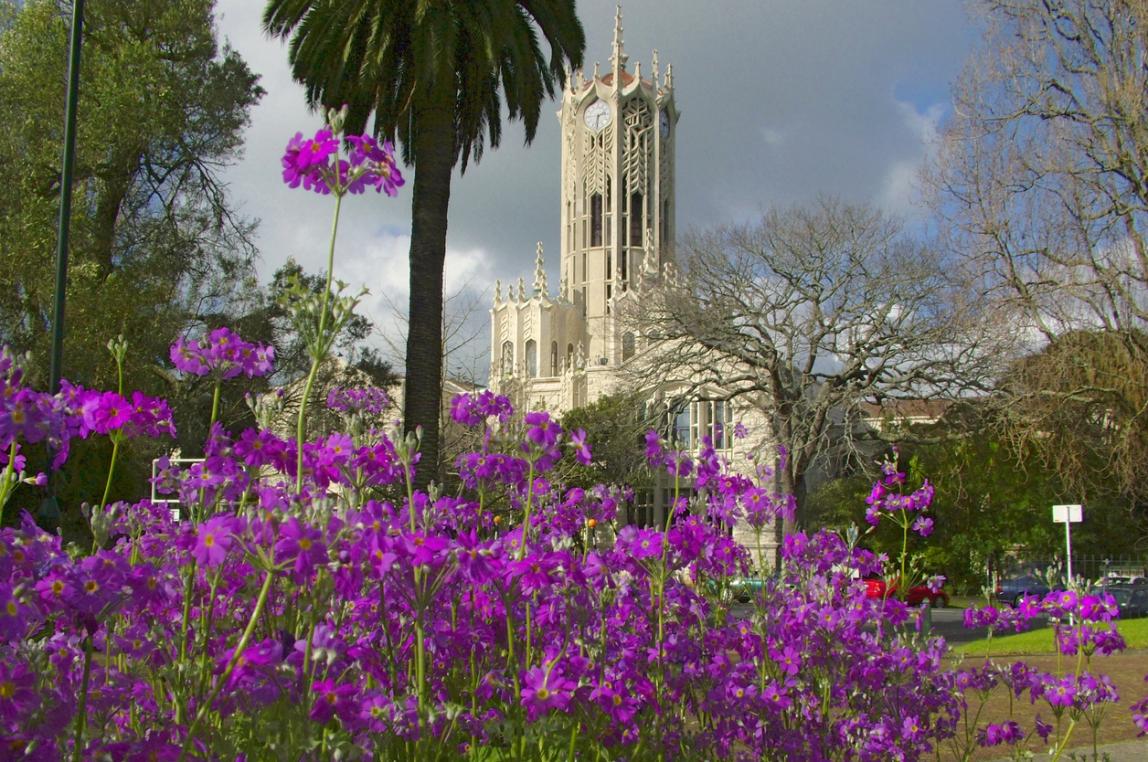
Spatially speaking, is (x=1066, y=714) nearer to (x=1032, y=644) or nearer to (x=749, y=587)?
(x=749, y=587)

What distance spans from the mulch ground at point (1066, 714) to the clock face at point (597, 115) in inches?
2751

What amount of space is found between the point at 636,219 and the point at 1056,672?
75.4 m

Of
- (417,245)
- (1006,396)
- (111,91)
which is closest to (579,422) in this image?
(1006,396)

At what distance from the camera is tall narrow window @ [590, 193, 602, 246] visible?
79.8 m

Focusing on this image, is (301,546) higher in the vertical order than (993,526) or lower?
higher

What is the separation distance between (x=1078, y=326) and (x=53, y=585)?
21.3m

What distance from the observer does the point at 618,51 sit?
80.8m

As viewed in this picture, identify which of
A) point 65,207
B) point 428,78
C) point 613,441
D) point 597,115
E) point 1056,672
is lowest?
point 1056,672

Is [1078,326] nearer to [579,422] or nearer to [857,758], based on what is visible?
[857,758]

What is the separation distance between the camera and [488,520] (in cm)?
512

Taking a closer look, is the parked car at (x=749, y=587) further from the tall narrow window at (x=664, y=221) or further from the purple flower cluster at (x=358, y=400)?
the tall narrow window at (x=664, y=221)

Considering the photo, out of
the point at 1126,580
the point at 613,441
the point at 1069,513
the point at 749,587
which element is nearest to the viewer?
the point at 749,587

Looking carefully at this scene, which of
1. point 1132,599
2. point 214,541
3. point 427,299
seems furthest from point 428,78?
point 1132,599

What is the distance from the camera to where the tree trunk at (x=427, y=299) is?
13.3 meters
